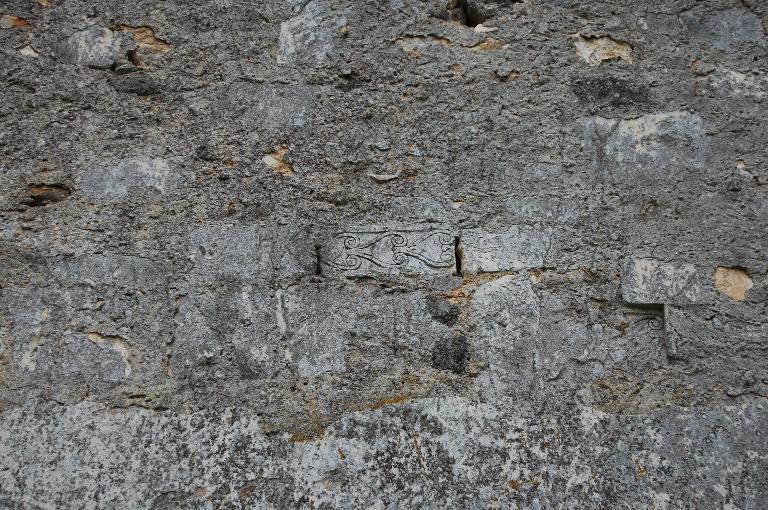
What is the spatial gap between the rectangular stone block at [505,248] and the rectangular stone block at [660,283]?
0.86 ft

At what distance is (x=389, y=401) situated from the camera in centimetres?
189

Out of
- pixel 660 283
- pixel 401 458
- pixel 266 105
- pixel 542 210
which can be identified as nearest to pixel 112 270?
pixel 266 105

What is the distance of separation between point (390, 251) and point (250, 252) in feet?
1.42

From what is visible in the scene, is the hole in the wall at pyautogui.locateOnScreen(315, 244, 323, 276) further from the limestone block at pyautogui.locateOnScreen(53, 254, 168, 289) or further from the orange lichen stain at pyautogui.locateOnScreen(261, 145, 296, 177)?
the limestone block at pyautogui.locateOnScreen(53, 254, 168, 289)

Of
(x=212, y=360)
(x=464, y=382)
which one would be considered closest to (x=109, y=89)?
(x=212, y=360)

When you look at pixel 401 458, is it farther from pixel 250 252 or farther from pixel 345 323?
pixel 250 252

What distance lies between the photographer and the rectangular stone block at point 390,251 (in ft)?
6.57

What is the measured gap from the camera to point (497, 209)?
80.8 inches

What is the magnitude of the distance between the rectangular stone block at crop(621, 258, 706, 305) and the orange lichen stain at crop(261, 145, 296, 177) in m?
1.09

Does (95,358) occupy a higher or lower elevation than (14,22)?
lower

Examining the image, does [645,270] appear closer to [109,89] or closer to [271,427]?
[271,427]

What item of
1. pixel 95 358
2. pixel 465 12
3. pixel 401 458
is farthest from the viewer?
pixel 465 12

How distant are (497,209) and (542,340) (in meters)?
0.43

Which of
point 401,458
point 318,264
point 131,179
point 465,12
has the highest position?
point 465,12
